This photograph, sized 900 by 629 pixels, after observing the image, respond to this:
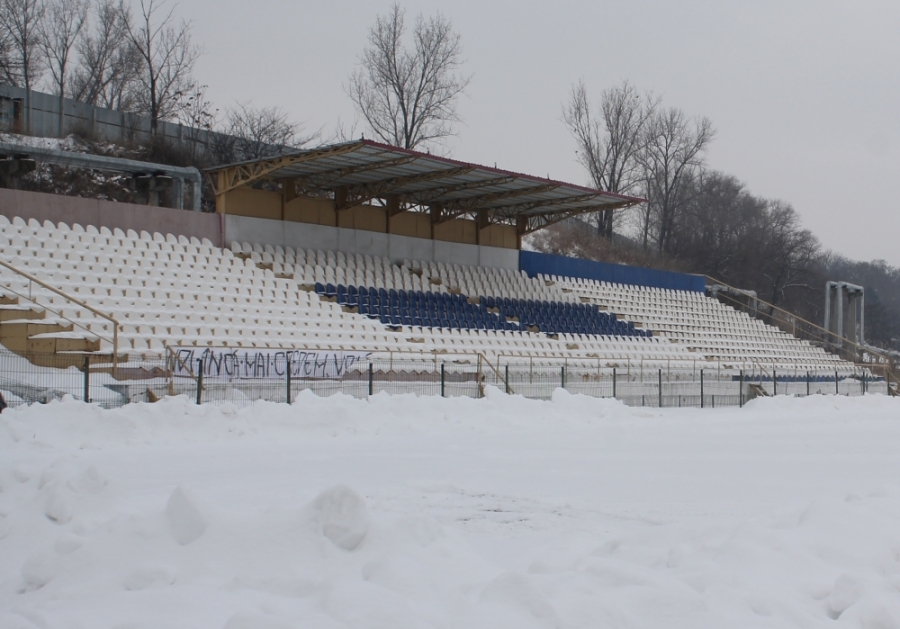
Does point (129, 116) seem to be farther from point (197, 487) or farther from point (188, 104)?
point (197, 487)

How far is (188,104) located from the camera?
49469 millimetres

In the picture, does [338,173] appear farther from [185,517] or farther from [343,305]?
[185,517]

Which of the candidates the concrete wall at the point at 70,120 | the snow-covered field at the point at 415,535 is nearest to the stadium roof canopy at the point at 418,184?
the concrete wall at the point at 70,120

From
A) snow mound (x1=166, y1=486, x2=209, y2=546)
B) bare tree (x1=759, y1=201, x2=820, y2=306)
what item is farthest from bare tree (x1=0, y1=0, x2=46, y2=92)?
bare tree (x1=759, y1=201, x2=820, y2=306)

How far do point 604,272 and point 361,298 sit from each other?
17957 mm

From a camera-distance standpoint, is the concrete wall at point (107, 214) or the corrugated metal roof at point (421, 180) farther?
the corrugated metal roof at point (421, 180)

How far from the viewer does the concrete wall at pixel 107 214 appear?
87.6 feet

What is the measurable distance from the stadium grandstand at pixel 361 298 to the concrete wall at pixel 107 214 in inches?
1.9

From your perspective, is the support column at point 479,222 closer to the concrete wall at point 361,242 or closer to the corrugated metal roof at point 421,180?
the corrugated metal roof at point 421,180

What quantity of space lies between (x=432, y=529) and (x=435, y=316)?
82.0 feet

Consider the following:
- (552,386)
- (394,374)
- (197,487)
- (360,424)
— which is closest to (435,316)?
(552,386)

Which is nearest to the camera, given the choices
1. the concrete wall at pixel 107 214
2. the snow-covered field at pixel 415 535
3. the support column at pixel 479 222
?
the snow-covered field at pixel 415 535

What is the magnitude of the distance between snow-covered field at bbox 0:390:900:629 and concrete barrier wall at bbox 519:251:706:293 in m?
28.9

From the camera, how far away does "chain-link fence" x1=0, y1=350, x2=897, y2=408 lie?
17.0 m
